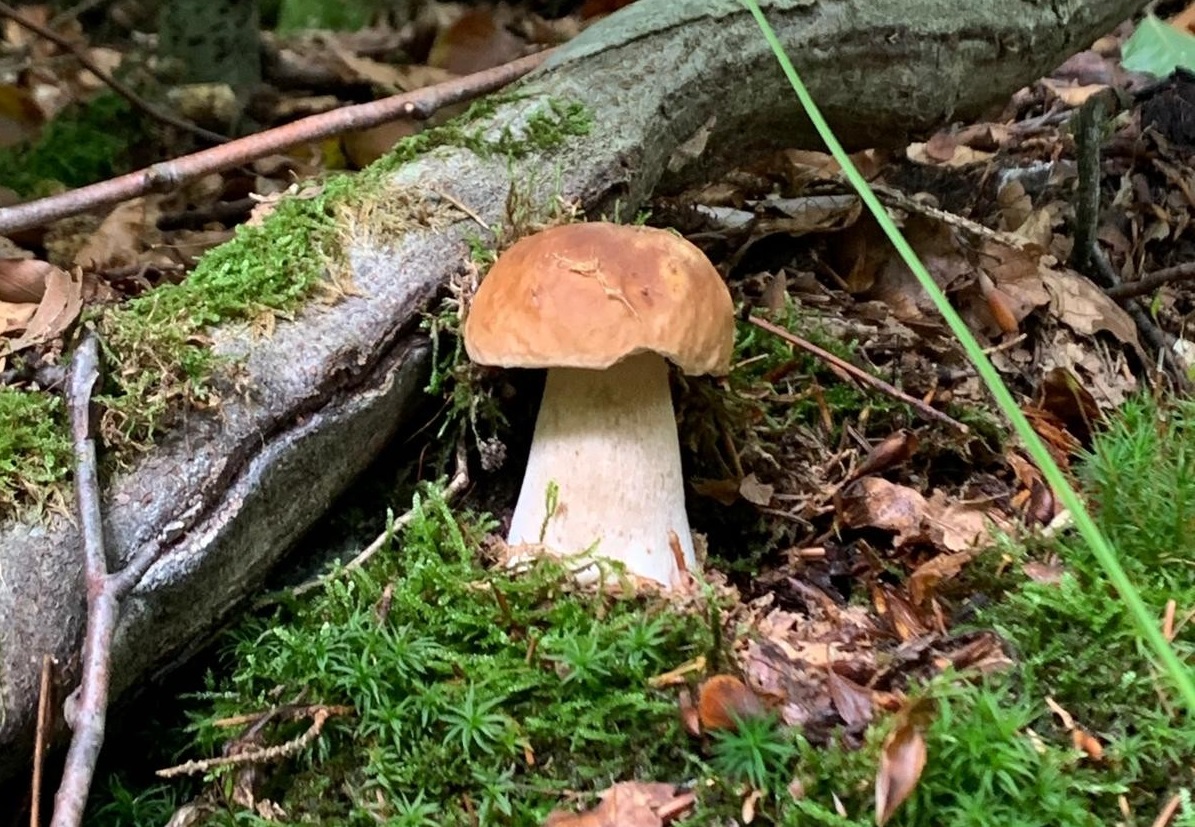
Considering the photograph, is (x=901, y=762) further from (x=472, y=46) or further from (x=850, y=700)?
(x=472, y=46)

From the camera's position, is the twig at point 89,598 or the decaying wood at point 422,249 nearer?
the twig at point 89,598

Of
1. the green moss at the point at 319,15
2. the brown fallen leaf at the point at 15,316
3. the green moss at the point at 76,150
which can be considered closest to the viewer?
the brown fallen leaf at the point at 15,316

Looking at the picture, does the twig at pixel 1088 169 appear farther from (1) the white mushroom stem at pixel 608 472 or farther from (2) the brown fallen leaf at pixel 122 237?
(2) the brown fallen leaf at pixel 122 237

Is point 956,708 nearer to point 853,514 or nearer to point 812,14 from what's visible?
point 853,514

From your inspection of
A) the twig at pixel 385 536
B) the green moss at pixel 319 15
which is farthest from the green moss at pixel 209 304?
the green moss at pixel 319 15

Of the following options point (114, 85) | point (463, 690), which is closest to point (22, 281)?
point (463, 690)

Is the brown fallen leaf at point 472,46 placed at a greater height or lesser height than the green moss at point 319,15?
greater
